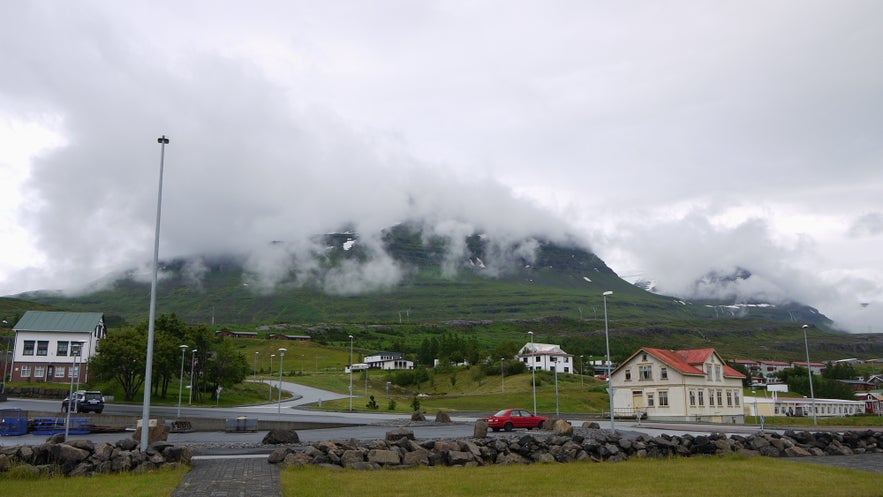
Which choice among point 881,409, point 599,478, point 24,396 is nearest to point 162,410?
point 24,396

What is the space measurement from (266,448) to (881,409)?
393ft

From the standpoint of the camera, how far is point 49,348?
9856 centimetres

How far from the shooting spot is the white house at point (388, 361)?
17838 cm

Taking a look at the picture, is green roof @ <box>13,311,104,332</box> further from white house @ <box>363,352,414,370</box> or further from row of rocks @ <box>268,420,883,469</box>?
row of rocks @ <box>268,420,883,469</box>

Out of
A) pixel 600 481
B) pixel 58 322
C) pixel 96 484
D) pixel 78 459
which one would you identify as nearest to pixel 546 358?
pixel 58 322

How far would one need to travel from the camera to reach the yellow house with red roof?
75.5m

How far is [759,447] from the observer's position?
30359 millimetres

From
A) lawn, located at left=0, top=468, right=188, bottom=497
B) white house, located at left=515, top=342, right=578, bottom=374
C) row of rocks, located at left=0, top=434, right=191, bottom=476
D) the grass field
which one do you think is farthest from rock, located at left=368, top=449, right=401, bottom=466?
white house, located at left=515, top=342, right=578, bottom=374

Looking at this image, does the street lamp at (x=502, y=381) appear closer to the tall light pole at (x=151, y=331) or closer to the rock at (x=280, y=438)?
the rock at (x=280, y=438)

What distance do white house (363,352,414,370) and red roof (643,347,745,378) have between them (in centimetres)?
10308

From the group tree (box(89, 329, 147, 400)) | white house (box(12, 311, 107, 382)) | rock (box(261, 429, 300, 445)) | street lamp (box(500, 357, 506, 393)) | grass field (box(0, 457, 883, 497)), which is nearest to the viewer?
grass field (box(0, 457, 883, 497))

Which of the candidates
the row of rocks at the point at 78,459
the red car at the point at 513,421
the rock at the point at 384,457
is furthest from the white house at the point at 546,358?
the row of rocks at the point at 78,459

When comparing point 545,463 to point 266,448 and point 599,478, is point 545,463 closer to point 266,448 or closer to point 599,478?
point 599,478

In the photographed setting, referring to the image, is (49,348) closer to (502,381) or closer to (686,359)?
(502,381)
